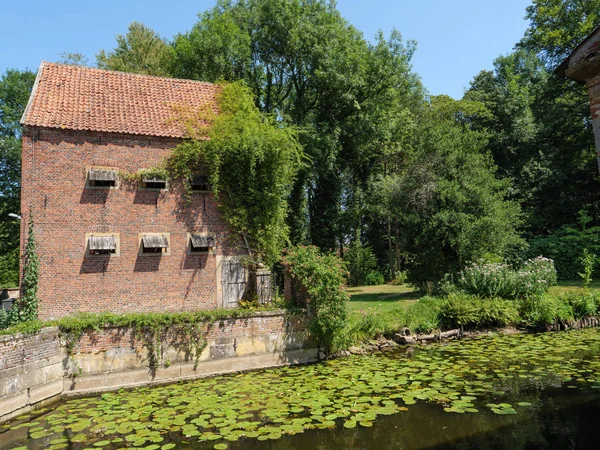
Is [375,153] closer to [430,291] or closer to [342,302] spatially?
[430,291]

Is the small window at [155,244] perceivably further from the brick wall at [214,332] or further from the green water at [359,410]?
the green water at [359,410]

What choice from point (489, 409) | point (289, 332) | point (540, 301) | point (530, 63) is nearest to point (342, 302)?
point (289, 332)

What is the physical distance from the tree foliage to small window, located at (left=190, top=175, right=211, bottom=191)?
242 mm

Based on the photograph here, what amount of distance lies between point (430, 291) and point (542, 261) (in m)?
4.80

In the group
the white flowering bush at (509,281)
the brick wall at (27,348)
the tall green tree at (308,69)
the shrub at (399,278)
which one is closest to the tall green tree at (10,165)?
the tall green tree at (308,69)

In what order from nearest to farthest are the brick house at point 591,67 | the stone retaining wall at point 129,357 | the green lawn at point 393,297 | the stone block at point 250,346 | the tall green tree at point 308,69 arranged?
the brick house at point 591,67 → the stone retaining wall at point 129,357 → the stone block at point 250,346 → the green lawn at point 393,297 → the tall green tree at point 308,69

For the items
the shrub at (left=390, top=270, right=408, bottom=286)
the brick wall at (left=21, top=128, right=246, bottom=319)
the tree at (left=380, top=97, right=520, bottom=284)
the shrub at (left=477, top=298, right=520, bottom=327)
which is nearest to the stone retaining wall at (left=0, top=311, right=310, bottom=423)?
the brick wall at (left=21, top=128, right=246, bottom=319)

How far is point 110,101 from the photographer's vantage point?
1470cm

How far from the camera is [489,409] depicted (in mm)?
7477

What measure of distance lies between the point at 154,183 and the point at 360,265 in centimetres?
1879

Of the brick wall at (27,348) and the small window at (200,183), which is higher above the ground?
the small window at (200,183)

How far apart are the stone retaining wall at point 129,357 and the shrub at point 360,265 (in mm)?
17416

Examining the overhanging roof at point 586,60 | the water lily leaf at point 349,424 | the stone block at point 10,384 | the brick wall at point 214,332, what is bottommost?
the water lily leaf at point 349,424

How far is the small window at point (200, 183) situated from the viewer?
46.6 feet
